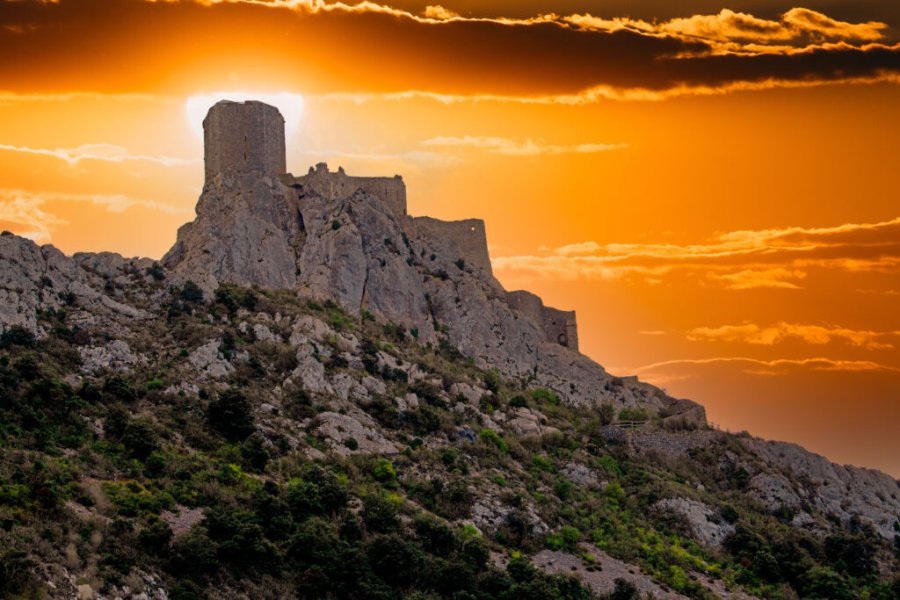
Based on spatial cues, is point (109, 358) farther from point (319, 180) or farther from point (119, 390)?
point (319, 180)

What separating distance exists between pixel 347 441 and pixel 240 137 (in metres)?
27.4

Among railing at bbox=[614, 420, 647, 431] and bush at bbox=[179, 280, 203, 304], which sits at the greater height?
bush at bbox=[179, 280, 203, 304]

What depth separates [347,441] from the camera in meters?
87.1

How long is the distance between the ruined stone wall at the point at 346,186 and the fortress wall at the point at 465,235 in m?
3.11

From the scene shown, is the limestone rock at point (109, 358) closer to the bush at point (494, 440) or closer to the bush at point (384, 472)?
the bush at point (384, 472)

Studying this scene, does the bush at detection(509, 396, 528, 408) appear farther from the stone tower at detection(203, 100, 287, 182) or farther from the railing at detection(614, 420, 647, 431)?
the stone tower at detection(203, 100, 287, 182)

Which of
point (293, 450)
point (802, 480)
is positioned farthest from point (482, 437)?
point (802, 480)

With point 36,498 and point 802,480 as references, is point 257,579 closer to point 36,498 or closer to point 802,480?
point 36,498

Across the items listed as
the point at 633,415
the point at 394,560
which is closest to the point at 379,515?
the point at 394,560

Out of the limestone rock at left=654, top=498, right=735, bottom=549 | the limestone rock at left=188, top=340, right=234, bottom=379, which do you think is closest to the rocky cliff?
the limestone rock at left=188, top=340, right=234, bottom=379

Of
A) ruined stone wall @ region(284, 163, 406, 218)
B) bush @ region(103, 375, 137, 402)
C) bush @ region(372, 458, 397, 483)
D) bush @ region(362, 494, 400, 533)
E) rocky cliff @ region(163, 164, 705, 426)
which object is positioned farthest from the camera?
ruined stone wall @ region(284, 163, 406, 218)

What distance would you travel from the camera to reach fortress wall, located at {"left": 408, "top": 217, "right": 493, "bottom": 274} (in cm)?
11731

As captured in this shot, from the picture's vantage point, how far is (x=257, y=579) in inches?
2776

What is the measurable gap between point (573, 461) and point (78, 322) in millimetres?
28212
